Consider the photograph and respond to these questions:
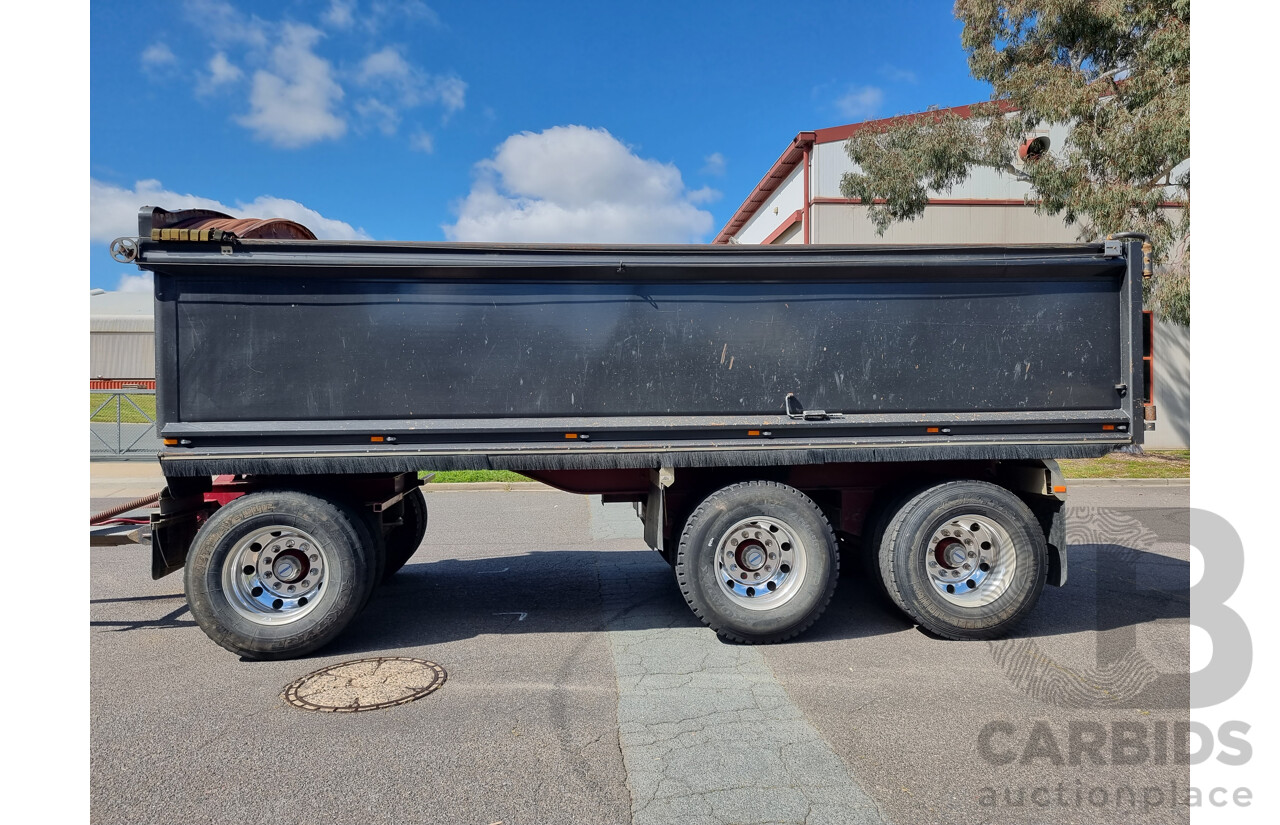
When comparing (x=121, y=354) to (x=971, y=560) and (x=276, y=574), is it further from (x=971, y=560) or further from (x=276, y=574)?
(x=971, y=560)

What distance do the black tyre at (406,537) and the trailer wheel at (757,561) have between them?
2.69 metres

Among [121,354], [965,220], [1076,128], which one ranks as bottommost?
[121,354]

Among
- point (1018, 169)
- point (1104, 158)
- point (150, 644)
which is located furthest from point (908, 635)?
point (1018, 169)

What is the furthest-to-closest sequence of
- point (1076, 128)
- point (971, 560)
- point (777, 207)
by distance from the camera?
1. point (777, 207)
2. point (1076, 128)
3. point (971, 560)

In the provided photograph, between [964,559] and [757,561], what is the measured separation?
4.69 ft

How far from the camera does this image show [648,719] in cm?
394

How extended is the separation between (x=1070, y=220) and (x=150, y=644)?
16.2m

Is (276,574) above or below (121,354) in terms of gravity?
below

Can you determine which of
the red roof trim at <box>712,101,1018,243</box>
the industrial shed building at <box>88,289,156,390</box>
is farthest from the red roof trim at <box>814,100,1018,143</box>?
the industrial shed building at <box>88,289,156,390</box>

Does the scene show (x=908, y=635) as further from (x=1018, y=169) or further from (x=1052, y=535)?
(x=1018, y=169)

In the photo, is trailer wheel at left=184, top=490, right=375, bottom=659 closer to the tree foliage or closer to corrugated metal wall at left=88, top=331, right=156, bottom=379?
the tree foliage

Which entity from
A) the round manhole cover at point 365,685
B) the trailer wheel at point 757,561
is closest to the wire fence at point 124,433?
the round manhole cover at point 365,685

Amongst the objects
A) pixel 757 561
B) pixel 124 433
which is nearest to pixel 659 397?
pixel 757 561

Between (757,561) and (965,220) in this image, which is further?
(965,220)
